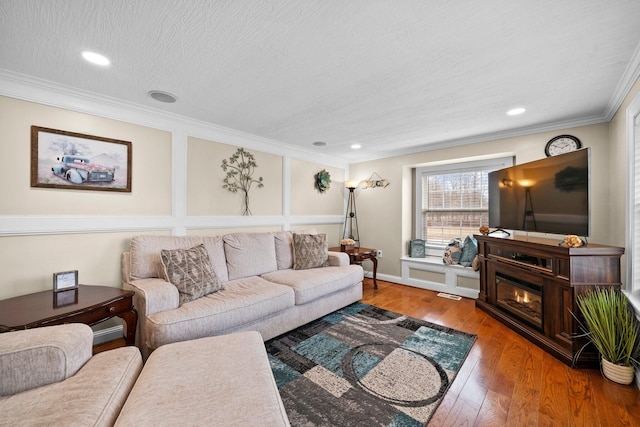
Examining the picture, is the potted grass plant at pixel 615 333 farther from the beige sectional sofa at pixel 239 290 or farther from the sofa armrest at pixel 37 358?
the sofa armrest at pixel 37 358

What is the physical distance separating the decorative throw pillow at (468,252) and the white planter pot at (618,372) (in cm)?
187

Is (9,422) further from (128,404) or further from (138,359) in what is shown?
(138,359)

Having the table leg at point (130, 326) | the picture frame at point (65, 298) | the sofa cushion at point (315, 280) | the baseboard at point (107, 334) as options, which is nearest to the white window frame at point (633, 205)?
the sofa cushion at point (315, 280)

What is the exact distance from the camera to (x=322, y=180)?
4.46 m

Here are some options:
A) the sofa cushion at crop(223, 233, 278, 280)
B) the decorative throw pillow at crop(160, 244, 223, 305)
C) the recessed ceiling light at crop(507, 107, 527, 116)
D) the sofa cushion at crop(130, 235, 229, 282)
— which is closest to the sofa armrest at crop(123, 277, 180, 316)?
the decorative throw pillow at crop(160, 244, 223, 305)

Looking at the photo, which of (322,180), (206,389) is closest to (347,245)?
(322,180)

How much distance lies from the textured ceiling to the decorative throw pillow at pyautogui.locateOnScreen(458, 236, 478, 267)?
182 cm

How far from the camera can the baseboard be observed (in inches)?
90.8

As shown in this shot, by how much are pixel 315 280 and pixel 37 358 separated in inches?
79.9

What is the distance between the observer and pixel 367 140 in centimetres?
370

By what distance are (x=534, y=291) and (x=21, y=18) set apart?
4.20 meters

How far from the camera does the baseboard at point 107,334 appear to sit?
231 cm

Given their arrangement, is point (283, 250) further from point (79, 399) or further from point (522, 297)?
point (522, 297)

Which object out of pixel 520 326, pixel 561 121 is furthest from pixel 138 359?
pixel 561 121
